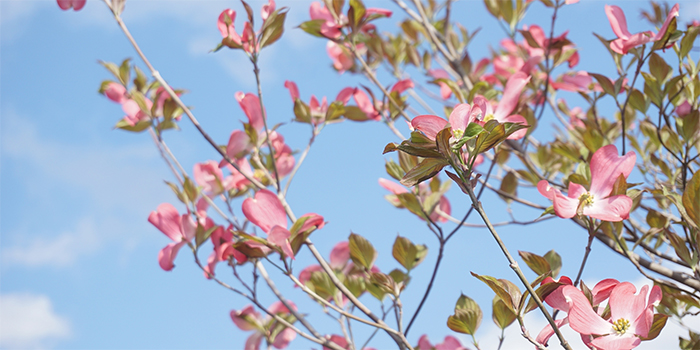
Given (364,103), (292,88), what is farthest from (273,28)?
(364,103)

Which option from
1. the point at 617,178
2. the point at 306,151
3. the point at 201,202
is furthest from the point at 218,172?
the point at 617,178

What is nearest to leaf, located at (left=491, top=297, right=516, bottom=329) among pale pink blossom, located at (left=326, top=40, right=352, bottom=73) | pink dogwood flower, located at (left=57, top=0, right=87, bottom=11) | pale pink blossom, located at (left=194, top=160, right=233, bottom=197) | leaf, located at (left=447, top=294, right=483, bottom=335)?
leaf, located at (left=447, top=294, right=483, bottom=335)

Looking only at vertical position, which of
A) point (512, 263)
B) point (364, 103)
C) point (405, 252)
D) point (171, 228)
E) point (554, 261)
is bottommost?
point (512, 263)

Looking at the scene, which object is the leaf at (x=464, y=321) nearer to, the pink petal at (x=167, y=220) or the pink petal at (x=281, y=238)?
the pink petal at (x=281, y=238)

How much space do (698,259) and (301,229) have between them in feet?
2.26

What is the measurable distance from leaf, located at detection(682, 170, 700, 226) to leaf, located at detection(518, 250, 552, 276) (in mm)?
227

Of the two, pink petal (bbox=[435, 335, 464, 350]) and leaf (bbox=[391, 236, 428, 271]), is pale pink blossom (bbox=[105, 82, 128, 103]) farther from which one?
pink petal (bbox=[435, 335, 464, 350])

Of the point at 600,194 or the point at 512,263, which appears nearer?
the point at 512,263

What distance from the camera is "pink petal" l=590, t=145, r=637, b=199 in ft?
2.48

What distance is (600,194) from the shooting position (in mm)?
776

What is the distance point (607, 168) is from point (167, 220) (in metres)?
0.95

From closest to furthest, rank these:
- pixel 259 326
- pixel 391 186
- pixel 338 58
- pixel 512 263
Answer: pixel 512 263
pixel 391 186
pixel 259 326
pixel 338 58

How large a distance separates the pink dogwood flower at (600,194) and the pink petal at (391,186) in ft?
1.73

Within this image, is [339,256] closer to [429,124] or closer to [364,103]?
[364,103]
